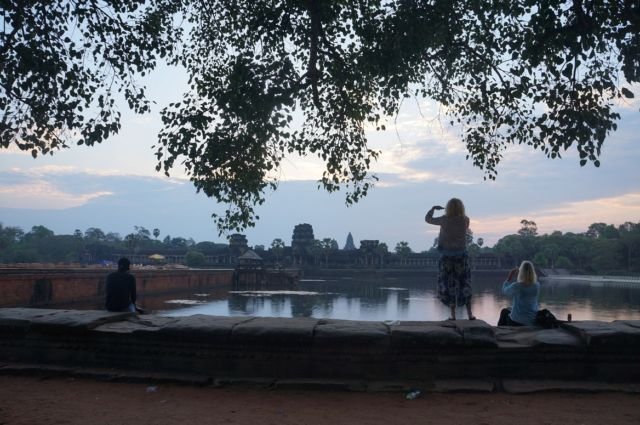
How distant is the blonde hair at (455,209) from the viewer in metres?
5.14

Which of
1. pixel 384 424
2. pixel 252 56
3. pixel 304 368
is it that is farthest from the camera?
pixel 252 56

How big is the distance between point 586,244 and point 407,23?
94.5m

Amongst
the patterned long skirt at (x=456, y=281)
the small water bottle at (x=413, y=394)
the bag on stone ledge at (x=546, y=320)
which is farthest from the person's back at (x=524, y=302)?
the small water bottle at (x=413, y=394)

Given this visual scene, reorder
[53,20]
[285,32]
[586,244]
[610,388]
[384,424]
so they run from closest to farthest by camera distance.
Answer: [384,424] → [610,388] → [53,20] → [285,32] → [586,244]

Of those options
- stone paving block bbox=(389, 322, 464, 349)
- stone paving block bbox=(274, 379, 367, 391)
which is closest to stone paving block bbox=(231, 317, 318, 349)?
stone paving block bbox=(274, 379, 367, 391)

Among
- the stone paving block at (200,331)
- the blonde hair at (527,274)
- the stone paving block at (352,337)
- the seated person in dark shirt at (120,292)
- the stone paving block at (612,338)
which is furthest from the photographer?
the seated person in dark shirt at (120,292)

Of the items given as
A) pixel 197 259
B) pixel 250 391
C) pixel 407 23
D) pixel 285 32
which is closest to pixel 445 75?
pixel 407 23

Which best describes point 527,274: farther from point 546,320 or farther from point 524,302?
point 546,320

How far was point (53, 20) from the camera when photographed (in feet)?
19.9

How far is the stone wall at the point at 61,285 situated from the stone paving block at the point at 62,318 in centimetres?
1968

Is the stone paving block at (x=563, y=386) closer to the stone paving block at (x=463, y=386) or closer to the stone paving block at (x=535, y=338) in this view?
the stone paving block at (x=463, y=386)

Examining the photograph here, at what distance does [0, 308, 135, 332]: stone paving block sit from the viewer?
4203 mm

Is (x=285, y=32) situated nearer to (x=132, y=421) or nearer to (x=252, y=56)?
(x=252, y=56)

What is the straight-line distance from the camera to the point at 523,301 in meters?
4.77
